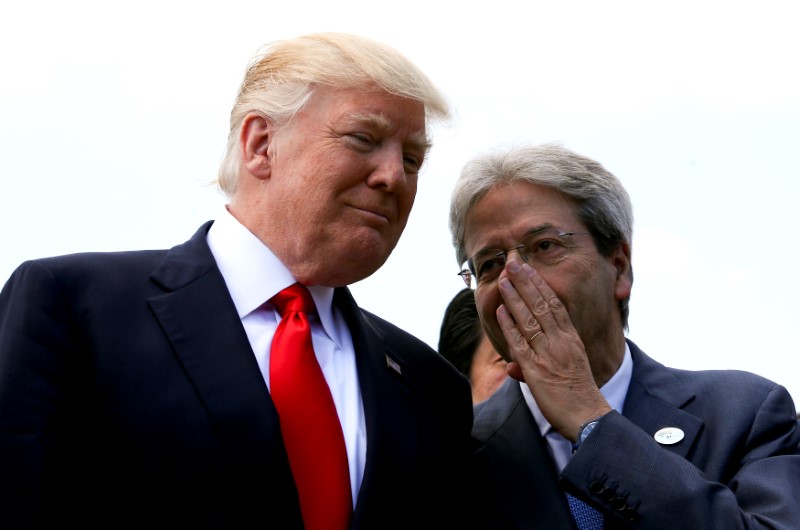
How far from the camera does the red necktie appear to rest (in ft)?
10.0

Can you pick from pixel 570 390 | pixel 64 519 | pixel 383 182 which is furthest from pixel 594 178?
pixel 64 519

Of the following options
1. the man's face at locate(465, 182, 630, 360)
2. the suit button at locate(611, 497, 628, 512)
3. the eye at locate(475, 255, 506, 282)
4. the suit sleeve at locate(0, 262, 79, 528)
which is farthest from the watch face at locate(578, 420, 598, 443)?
the suit sleeve at locate(0, 262, 79, 528)

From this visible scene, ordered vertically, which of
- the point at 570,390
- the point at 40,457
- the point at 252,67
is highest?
the point at 252,67

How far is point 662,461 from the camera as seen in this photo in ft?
11.5

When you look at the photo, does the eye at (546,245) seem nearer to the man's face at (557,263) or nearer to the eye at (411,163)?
the man's face at (557,263)

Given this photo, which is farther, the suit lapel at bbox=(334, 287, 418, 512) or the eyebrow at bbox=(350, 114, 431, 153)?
the eyebrow at bbox=(350, 114, 431, 153)

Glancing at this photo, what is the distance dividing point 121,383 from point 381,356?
3.31 ft

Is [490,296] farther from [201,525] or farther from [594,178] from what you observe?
[201,525]

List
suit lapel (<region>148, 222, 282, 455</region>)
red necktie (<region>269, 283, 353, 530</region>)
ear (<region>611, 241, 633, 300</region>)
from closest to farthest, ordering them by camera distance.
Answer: suit lapel (<region>148, 222, 282, 455</region>)
red necktie (<region>269, 283, 353, 530</region>)
ear (<region>611, 241, 633, 300</region>)

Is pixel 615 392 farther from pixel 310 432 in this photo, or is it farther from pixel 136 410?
pixel 136 410

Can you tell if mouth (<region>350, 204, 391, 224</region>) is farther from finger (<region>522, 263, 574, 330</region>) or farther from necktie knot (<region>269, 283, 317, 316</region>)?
finger (<region>522, 263, 574, 330</region>)

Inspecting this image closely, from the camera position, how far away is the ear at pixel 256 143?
3457 mm

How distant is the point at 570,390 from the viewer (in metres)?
3.82

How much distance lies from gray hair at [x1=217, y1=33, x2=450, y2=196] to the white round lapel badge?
1421mm
